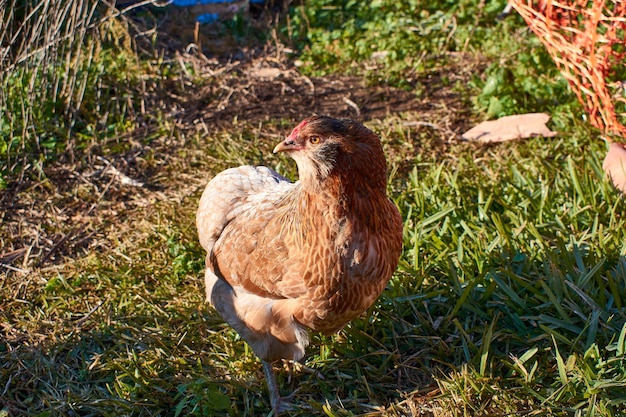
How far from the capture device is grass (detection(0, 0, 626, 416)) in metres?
2.80

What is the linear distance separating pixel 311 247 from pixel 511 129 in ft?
8.37

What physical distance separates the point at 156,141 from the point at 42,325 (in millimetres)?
1918

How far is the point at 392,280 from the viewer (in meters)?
3.28

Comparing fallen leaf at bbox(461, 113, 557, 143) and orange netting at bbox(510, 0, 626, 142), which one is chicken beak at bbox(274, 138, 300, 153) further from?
fallen leaf at bbox(461, 113, 557, 143)

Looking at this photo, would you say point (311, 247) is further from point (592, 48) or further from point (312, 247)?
point (592, 48)

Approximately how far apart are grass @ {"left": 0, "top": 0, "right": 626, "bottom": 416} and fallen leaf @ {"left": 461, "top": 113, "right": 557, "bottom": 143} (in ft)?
0.27

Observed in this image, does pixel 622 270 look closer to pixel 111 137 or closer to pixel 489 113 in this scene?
pixel 489 113

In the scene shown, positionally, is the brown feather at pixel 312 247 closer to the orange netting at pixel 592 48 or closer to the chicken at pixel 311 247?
the chicken at pixel 311 247

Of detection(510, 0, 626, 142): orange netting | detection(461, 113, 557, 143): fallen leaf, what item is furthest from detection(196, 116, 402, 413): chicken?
detection(461, 113, 557, 143): fallen leaf

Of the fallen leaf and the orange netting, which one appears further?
the fallen leaf

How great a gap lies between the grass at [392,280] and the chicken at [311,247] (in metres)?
0.37

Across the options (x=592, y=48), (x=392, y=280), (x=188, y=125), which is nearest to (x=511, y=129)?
(x=592, y=48)

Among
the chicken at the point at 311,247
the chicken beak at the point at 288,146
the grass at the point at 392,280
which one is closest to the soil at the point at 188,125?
the grass at the point at 392,280

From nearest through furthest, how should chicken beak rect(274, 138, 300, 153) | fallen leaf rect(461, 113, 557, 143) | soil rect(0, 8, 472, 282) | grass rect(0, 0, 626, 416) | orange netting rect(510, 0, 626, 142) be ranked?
chicken beak rect(274, 138, 300, 153) < grass rect(0, 0, 626, 416) < orange netting rect(510, 0, 626, 142) < soil rect(0, 8, 472, 282) < fallen leaf rect(461, 113, 557, 143)
